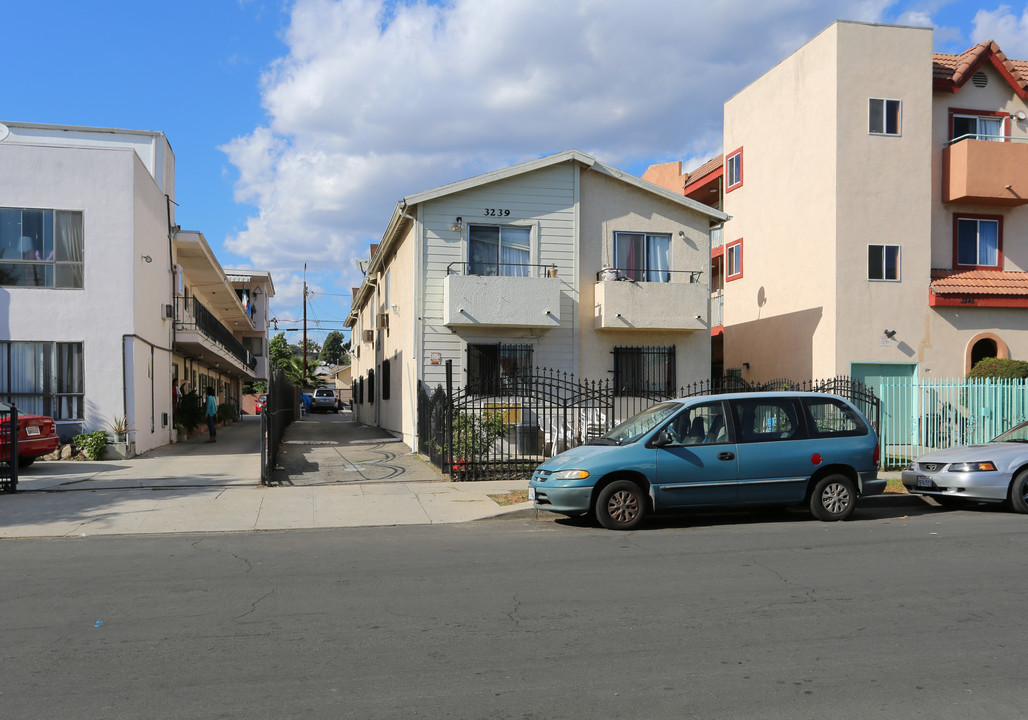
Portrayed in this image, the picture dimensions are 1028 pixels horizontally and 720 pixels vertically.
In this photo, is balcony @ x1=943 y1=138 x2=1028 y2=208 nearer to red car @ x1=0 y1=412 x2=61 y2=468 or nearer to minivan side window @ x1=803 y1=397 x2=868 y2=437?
minivan side window @ x1=803 y1=397 x2=868 y2=437

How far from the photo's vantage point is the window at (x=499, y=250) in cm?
2003

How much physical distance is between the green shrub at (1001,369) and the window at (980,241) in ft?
10.3

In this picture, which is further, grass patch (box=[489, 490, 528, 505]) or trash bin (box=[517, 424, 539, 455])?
trash bin (box=[517, 424, 539, 455])

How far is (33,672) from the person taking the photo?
5047mm

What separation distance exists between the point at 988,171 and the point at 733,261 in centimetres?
746

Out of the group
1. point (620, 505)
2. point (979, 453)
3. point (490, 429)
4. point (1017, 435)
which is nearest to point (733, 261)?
point (490, 429)

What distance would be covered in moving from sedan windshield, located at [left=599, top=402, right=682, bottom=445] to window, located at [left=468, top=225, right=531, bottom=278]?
9.00m

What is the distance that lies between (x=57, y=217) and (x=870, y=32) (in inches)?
775

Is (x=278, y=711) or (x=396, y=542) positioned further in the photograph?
(x=396, y=542)

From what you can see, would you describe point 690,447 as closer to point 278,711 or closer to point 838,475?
point 838,475

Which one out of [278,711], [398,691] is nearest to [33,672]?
[278,711]

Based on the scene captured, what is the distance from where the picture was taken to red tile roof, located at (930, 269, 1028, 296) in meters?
21.0

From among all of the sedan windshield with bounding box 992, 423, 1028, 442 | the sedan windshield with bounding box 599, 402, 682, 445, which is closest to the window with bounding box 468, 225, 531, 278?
the sedan windshield with bounding box 599, 402, 682, 445

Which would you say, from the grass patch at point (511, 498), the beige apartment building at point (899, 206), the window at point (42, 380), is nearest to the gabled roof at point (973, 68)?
the beige apartment building at point (899, 206)
